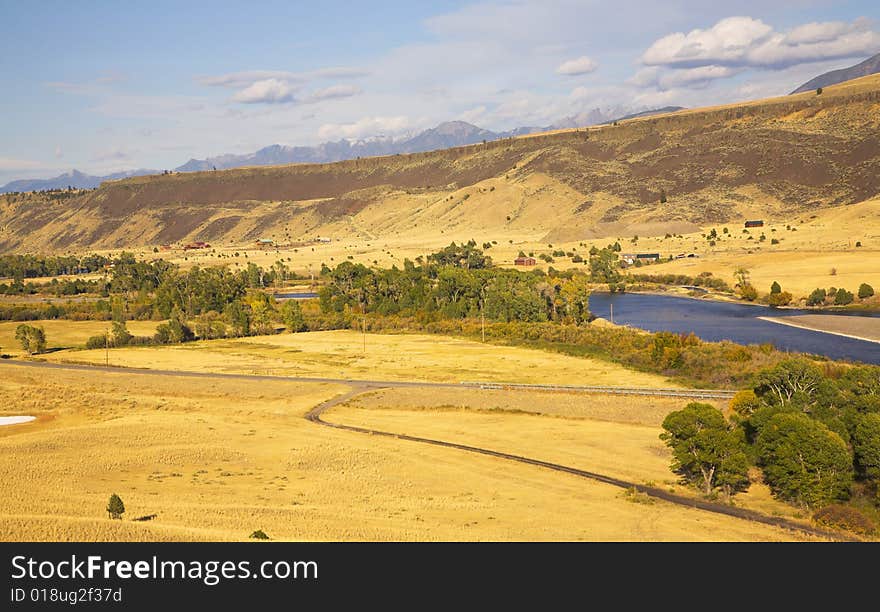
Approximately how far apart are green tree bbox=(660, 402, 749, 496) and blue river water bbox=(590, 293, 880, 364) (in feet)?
120

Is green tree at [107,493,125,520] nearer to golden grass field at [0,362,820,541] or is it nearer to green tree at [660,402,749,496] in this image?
golden grass field at [0,362,820,541]

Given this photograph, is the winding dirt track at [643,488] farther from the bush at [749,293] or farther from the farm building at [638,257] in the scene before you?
the farm building at [638,257]

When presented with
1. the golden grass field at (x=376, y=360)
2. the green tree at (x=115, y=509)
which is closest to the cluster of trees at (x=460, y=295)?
the golden grass field at (x=376, y=360)

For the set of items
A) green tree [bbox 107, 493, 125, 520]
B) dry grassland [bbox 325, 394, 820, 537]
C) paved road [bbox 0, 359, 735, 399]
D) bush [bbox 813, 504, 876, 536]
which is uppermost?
green tree [bbox 107, 493, 125, 520]

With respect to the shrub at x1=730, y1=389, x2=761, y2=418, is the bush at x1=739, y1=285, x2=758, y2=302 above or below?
above

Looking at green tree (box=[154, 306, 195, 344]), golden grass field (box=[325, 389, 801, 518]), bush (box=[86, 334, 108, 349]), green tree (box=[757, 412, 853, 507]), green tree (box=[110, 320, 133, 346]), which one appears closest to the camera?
green tree (box=[757, 412, 853, 507])

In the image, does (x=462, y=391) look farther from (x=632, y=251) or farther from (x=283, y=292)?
(x=632, y=251)

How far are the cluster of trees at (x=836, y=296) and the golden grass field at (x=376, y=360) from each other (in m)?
45.2

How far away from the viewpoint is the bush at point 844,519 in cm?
3350

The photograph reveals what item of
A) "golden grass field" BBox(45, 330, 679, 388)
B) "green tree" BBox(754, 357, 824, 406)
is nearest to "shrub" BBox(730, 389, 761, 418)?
"green tree" BBox(754, 357, 824, 406)

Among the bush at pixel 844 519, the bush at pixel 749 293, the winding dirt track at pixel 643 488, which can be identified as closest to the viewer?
the bush at pixel 844 519

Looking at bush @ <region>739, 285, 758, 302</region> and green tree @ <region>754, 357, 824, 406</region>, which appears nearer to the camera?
green tree @ <region>754, 357, 824, 406</region>

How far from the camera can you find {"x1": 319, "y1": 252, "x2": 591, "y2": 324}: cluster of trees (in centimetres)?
9950
